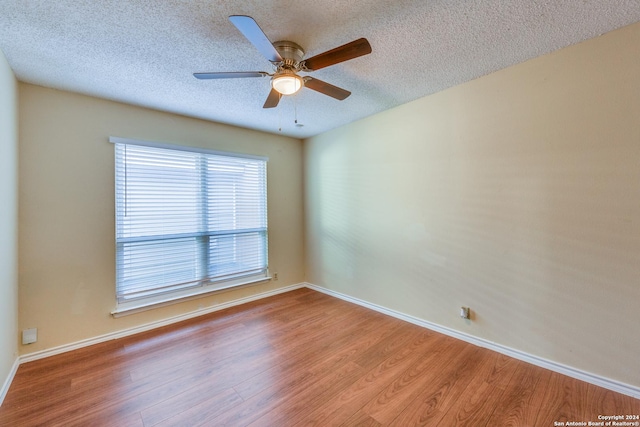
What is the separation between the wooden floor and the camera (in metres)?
1.65

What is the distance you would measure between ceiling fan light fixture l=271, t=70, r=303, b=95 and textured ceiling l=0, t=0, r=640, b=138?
0.25 metres

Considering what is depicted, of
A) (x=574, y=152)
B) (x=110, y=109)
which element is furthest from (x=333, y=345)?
(x=110, y=109)

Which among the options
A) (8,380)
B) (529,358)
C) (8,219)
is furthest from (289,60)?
(8,380)

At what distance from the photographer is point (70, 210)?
8.21 ft

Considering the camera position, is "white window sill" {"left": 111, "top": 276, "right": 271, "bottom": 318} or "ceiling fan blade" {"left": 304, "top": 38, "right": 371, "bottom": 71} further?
"white window sill" {"left": 111, "top": 276, "right": 271, "bottom": 318}

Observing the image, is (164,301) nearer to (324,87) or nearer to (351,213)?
(351,213)

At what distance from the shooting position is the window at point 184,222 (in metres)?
2.81

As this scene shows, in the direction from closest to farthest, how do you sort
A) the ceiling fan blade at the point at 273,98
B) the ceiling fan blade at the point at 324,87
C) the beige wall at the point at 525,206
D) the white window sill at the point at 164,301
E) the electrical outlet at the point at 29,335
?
the beige wall at the point at 525,206, the ceiling fan blade at the point at 324,87, the ceiling fan blade at the point at 273,98, the electrical outlet at the point at 29,335, the white window sill at the point at 164,301

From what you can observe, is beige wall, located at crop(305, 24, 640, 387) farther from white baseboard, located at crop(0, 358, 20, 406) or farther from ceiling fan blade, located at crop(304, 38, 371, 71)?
white baseboard, located at crop(0, 358, 20, 406)

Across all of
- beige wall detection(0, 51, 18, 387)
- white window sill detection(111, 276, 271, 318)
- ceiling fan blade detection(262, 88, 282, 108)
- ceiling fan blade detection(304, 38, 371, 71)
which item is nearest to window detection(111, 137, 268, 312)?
white window sill detection(111, 276, 271, 318)

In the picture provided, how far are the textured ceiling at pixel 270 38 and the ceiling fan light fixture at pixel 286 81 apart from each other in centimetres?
25

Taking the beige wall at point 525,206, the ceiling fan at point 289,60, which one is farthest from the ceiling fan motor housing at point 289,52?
the beige wall at point 525,206

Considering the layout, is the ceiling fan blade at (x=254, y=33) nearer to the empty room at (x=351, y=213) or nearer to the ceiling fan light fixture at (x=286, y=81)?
the empty room at (x=351, y=213)

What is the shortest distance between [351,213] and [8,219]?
10.7 ft
